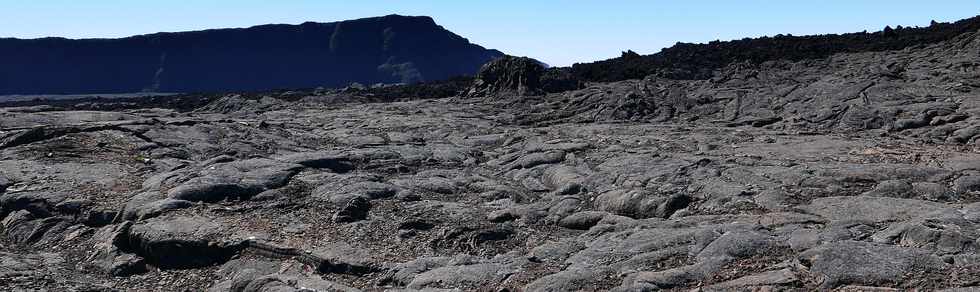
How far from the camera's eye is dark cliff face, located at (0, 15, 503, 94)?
134 meters

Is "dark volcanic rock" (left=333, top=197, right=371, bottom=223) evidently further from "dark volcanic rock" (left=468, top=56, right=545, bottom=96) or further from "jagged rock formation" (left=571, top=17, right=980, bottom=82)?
"jagged rock formation" (left=571, top=17, right=980, bottom=82)

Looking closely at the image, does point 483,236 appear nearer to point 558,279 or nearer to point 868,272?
point 558,279

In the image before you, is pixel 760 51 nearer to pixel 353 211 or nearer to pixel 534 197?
pixel 534 197

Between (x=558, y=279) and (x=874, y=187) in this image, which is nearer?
(x=558, y=279)

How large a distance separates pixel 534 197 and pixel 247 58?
461ft

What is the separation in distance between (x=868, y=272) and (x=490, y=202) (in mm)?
11255

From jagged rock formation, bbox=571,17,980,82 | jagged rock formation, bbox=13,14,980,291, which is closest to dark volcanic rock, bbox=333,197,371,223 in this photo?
jagged rock formation, bbox=13,14,980,291

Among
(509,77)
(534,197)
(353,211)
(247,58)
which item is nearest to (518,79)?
(509,77)

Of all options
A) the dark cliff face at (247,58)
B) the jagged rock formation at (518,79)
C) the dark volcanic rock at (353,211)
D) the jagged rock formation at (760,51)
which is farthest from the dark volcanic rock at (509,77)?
the dark cliff face at (247,58)

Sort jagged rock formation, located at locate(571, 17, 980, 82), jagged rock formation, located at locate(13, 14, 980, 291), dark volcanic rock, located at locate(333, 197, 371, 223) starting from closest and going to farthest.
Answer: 1. jagged rock formation, located at locate(13, 14, 980, 291)
2. dark volcanic rock, located at locate(333, 197, 371, 223)
3. jagged rock formation, located at locate(571, 17, 980, 82)

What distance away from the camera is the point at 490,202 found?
2236 cm

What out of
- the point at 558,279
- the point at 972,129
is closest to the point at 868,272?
the point at 558,279

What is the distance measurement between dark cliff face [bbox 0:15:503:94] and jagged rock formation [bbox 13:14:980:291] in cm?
10920

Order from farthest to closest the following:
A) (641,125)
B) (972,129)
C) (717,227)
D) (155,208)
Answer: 1. (641,125)
2. (972,129)
3. (155,208)
4. (717,227)
